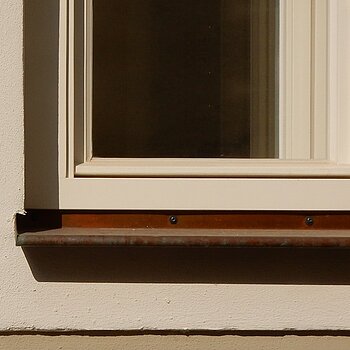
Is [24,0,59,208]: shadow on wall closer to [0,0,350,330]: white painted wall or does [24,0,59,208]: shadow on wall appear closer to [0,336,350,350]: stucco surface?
[0,0,350,330]: white painted wall

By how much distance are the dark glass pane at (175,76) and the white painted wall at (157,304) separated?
1.12 feet

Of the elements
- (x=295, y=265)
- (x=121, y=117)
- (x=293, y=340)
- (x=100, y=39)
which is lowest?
(x=293, y=340)

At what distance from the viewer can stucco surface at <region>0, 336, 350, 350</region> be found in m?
2.02

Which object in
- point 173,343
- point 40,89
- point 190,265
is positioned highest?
point 40,89

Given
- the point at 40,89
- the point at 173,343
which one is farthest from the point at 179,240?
the point at 40,89

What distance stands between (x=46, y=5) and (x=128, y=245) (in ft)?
1.89

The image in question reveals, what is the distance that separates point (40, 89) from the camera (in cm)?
205

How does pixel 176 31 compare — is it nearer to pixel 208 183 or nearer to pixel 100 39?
pixel 100 39

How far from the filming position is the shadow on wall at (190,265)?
2.01 meters

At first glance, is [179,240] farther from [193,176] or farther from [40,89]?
[40,89]

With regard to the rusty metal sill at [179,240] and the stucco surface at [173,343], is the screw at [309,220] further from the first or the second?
the stucco surface at [173,343]

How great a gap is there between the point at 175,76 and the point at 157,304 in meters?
0.58

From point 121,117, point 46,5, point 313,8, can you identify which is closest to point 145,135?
point 121,117

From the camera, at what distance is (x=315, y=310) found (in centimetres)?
202
